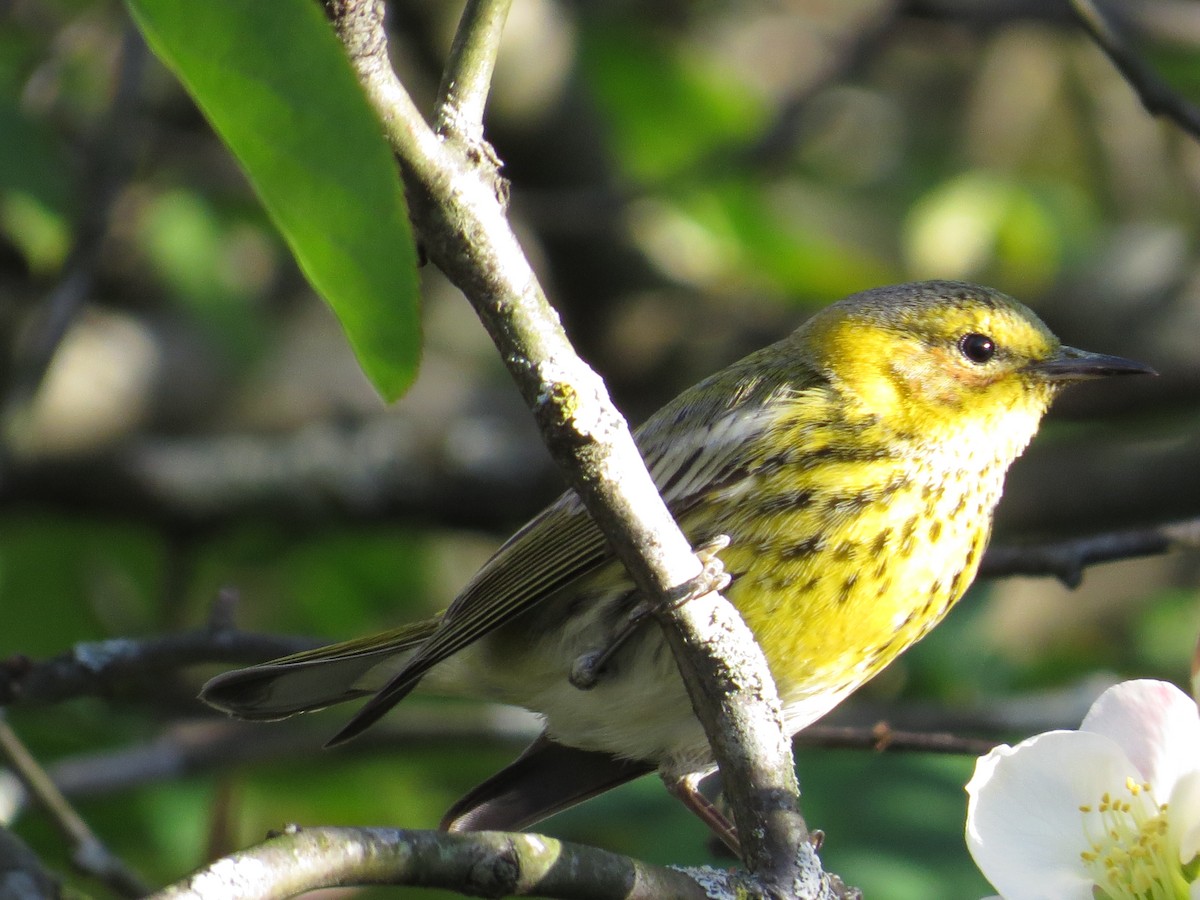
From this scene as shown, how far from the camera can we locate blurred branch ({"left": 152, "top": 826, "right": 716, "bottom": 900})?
1.70m

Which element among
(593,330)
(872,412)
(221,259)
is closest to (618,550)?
(872,412)

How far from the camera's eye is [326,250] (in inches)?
55.3

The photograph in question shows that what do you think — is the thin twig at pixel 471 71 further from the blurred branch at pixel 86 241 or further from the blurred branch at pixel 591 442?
the blurred branch at pixel 86 241

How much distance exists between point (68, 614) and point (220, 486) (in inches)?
26.7

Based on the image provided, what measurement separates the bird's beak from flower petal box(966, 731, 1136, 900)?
151cm

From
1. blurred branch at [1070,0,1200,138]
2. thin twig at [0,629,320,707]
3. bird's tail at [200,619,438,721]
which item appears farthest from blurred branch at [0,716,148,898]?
blurred branch at [1070,0,1200,138]

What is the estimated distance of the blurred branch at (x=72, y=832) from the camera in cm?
308

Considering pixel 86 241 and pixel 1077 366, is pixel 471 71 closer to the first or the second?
pixel 1077 366

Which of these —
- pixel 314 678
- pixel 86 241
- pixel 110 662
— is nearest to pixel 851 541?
pixel 314 678

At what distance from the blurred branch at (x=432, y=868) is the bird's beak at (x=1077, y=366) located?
1.80 meters

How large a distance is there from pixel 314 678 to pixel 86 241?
1724 millimetres

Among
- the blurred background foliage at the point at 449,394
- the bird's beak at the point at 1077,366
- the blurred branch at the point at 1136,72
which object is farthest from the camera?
the blurred background foliage at the point at 449,394

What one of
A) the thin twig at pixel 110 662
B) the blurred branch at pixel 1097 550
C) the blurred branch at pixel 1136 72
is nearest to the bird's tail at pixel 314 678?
the thin twig at pixel 110 662

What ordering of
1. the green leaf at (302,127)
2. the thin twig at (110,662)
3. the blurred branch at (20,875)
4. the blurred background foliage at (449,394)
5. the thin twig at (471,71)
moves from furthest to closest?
the blurred background foliage at (449,394)
the thin twig at (110,662)
the blurred branch at (20,875)
the thin twig at (471,71)
the green leaf at (302,127)
